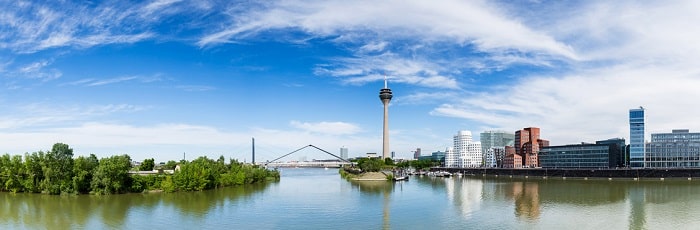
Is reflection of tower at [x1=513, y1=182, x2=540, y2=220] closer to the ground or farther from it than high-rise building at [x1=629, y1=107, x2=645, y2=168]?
closer to the ground

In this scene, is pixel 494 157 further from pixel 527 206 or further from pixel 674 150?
pixel 527 206

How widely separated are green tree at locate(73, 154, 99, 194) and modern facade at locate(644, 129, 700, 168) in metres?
86.1

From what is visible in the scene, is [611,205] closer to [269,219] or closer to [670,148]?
[269,219]

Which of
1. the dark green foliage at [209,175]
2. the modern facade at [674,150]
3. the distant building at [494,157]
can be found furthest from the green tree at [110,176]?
the distant building at [494,157]

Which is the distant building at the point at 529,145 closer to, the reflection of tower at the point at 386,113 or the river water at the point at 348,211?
the reflection of tower at the point at 386,113

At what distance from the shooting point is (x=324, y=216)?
101 ft

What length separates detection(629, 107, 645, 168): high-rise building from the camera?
288 feet

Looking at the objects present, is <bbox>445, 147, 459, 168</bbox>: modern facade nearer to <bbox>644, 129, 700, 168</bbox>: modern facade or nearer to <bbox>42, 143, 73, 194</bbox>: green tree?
<bbox>644, 129, 700, 168</bbox>: modern facade

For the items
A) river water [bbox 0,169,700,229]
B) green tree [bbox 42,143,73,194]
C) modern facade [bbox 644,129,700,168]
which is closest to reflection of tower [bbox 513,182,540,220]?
river water [bbox 0,169,700,229]

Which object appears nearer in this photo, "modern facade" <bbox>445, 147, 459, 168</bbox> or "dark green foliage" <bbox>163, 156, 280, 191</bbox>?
"dark green foliage" <bbox>163, 156, 280, 191</bbox>

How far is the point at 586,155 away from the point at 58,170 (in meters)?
89.8

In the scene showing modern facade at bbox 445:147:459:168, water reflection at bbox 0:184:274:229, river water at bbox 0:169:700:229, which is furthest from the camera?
modern facade at bbox 445:147:459:168

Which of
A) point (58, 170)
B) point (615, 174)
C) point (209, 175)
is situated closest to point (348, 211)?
point (209, 175)

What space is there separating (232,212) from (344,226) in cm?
926
